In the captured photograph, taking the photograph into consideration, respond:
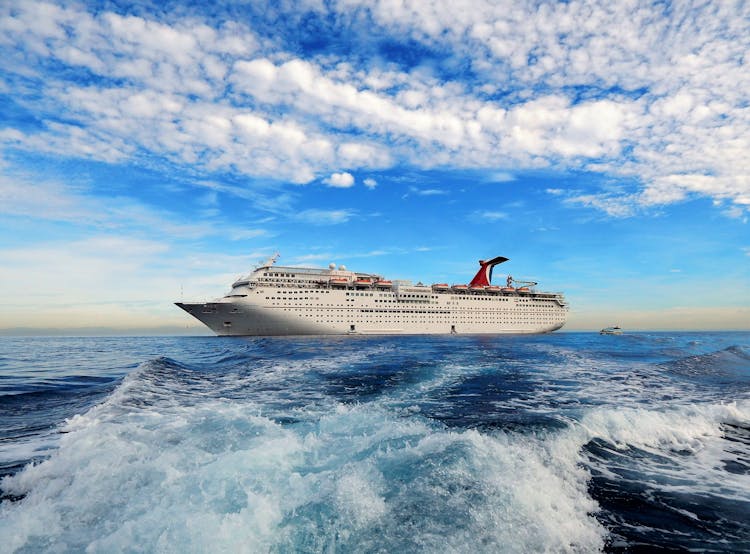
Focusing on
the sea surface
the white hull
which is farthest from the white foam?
the white hull

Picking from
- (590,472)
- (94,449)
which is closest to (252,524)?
(94,449)

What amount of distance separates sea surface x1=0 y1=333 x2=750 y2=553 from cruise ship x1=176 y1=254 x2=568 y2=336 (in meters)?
43.9

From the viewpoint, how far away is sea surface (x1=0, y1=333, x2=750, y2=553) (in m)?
4.12

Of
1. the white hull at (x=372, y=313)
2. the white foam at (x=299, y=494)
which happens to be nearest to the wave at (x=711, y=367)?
the white foam at (x=299, y=494)

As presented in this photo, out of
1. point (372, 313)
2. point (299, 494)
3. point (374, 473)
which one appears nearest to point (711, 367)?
point (374, 473)

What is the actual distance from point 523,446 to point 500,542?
3.31 metres

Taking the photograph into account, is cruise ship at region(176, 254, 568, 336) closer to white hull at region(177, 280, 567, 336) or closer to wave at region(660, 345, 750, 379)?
white hull at region(177, 280, 567, 336)

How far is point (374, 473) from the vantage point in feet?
18.4

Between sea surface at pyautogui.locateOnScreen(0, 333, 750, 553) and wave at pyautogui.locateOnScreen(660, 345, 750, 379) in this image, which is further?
wave at pyautogui.locateOnScreen(660, 345, 750, 379)

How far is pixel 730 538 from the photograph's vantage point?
4.52 meters

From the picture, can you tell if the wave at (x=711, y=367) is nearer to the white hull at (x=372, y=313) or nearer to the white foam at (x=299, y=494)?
the white foam at (x=299, y=494)

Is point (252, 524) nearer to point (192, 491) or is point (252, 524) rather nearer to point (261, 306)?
point (192, 491)

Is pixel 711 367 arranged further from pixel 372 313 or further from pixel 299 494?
pixel 372 313

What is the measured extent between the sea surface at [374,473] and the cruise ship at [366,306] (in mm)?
43913
